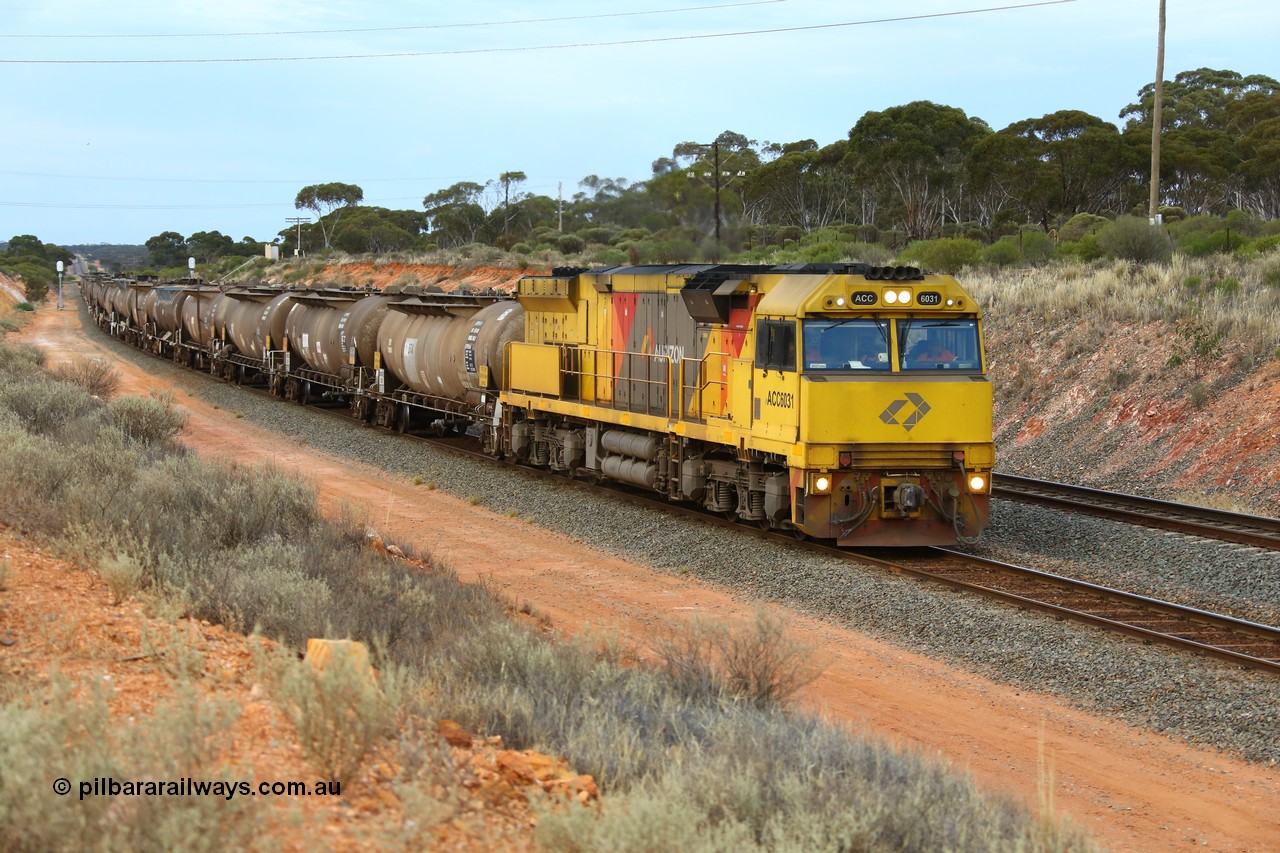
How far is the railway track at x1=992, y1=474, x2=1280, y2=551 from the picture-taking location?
1537cm

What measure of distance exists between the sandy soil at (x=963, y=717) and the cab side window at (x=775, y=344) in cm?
283

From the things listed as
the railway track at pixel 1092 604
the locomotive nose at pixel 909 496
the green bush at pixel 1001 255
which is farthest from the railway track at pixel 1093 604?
the green bush at pixel 1001 255

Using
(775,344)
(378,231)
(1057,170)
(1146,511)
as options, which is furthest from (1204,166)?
(378,231)

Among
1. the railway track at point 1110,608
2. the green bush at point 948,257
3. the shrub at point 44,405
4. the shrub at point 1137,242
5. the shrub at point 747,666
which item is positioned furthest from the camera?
the green bush at point 948,257

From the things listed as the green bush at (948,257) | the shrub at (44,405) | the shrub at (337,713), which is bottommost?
the shrub at (337,713)

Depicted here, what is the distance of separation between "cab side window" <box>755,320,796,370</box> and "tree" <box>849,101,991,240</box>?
40473 mm

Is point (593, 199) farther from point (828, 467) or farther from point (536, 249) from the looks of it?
point (536, 249)

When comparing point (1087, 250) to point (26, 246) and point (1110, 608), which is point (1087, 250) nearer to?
point (1110, 608)

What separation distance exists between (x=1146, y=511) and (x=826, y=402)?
19.9 feet

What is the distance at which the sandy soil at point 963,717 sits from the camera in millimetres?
7676

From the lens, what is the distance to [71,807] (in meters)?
4.62

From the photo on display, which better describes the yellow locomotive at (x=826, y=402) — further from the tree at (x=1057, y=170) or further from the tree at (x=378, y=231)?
the tree at (x=378, y=231)

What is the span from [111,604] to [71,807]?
4.40 m

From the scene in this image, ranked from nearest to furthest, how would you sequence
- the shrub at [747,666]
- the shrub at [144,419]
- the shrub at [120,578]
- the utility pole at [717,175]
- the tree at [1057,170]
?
the shrub at [747,666], the shrub at [120,578], the shrub at [144,419], the utility pole at [717,175], the tree at [1057,170]
